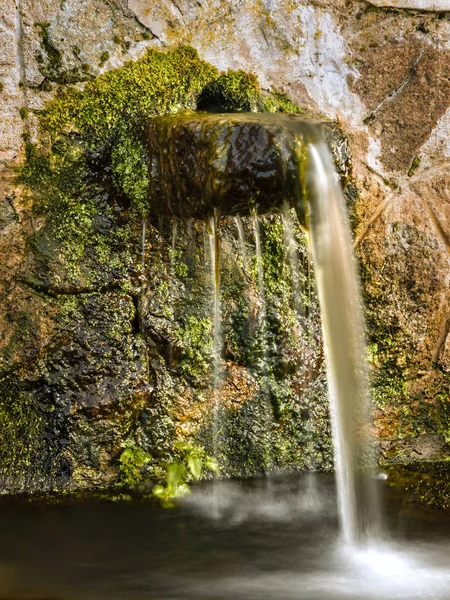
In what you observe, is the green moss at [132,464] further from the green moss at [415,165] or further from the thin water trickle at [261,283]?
the green moss at [415,165]

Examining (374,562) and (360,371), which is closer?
(374,562)

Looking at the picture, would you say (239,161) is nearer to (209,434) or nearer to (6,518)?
(209,434)

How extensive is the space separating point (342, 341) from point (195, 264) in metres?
0.85

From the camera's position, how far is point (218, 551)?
2.67 m

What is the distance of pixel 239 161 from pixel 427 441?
6.42 feet

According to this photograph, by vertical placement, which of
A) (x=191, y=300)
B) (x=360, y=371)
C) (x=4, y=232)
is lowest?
(x=360, y=371)

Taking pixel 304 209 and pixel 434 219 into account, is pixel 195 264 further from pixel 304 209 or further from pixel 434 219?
pixel 434 219

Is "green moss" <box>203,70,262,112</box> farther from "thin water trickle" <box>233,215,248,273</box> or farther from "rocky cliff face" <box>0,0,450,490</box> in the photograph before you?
"thin water trickle" <box>233,215,248,273</box>

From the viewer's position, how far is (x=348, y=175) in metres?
3.12

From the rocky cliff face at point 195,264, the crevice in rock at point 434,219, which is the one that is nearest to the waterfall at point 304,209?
the rocky cliff face at point 195,264

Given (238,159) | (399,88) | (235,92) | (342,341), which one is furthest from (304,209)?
(399,88)

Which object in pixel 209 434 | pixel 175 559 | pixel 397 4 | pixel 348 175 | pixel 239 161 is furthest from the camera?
pixel 397 4

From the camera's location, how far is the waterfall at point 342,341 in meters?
2.95

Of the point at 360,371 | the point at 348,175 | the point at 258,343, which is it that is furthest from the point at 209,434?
the point at 348,175
